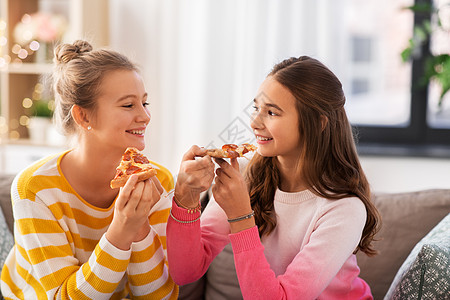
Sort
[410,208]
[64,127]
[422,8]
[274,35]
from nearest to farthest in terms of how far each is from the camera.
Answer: [64,127], [410,208], [422,8], [274,35]

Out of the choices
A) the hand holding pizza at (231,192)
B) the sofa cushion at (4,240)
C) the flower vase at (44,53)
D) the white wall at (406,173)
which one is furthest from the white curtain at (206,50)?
the hand holding pizza at (231,192)

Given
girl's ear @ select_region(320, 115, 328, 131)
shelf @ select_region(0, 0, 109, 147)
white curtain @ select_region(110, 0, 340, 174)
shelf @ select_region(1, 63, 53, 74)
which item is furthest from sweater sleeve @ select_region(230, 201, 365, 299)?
shelf @ select_region(1, 63, 53, 74)

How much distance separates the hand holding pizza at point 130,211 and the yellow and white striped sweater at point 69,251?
0.10 feet

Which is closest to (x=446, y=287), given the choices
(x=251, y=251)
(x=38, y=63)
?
(x=251, y=251)

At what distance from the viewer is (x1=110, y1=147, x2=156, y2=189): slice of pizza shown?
1.42m

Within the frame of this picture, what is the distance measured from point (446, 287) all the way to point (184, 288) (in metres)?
0.92

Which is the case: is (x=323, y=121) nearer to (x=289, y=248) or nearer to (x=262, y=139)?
(x=262, y=139)

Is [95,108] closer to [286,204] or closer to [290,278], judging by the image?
[286,204]

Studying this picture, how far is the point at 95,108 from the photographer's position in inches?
62.6

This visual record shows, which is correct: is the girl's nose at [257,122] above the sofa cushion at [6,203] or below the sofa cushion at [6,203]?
above

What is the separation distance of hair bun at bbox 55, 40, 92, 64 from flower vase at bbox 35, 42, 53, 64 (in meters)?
1.78

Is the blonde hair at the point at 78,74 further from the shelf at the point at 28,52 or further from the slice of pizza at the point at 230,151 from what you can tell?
the shelf at the point at 28,52

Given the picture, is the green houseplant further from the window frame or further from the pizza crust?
the pizza crust

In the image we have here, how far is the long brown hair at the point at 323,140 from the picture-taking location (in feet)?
4.94
